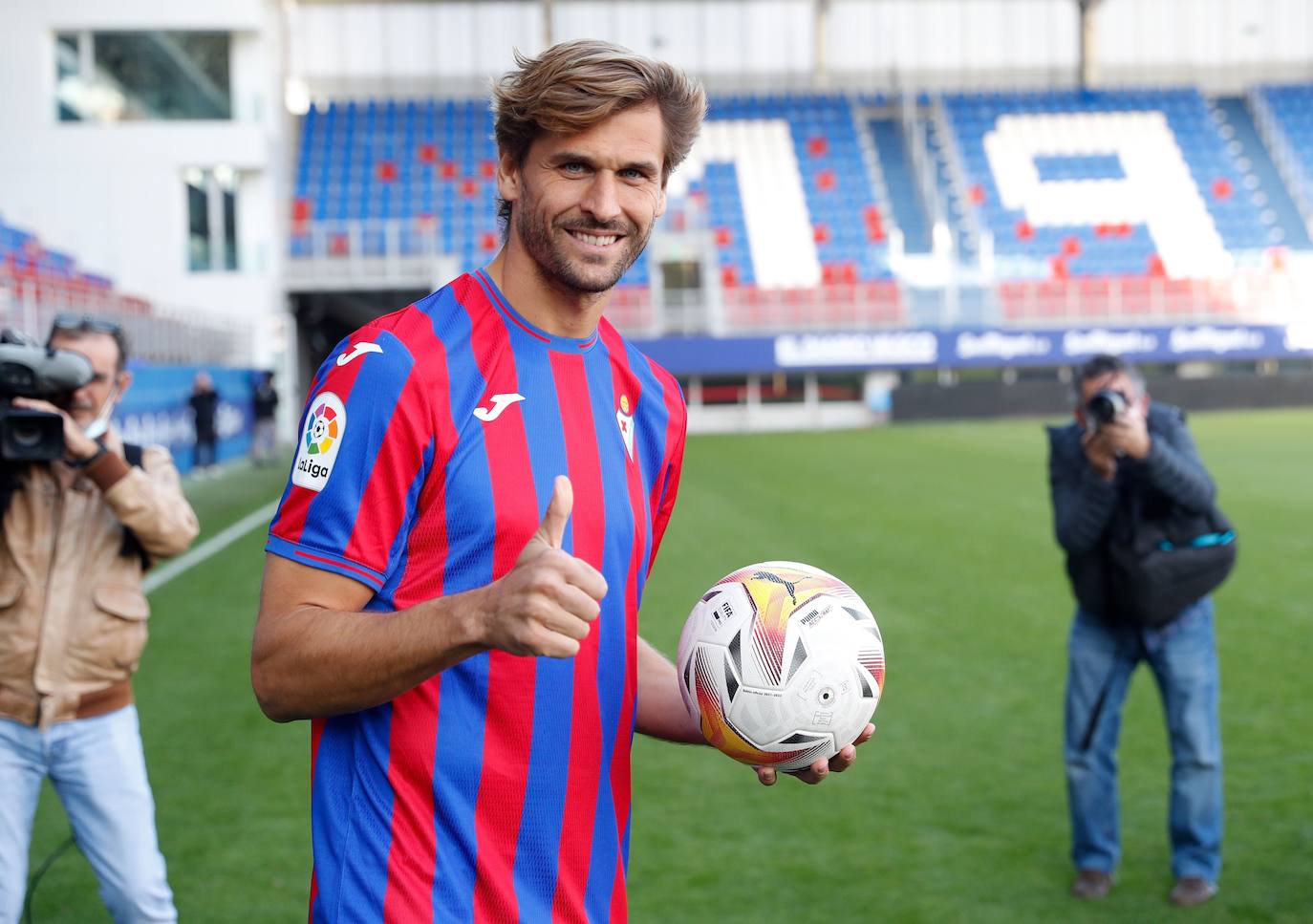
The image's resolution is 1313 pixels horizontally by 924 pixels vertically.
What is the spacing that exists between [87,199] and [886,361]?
17559 millimetres

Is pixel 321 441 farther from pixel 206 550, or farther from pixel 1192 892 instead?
pixel 206 550

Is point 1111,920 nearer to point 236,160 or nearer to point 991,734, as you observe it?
point 991,734

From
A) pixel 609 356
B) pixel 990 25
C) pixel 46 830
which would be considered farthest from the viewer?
pixel 990 25

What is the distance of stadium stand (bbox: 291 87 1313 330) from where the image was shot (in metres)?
31.9

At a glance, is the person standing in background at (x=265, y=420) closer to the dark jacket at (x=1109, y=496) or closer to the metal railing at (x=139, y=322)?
the metal railing at (x=139, y=322)

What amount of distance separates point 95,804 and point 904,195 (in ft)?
118

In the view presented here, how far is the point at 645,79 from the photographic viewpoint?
2232mm

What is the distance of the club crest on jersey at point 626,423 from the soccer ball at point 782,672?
1.12 feet

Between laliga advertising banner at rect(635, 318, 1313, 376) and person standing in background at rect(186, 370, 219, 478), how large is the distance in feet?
41.9

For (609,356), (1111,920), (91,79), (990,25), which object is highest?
(990,25)

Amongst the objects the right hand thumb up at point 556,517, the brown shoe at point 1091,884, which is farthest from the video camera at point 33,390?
the brown shoe at point 1091,884

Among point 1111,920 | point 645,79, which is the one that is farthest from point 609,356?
point 1111,920

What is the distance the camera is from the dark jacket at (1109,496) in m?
4.93

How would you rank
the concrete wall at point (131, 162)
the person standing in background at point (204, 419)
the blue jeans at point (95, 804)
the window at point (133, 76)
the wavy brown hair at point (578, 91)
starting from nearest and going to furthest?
the wavy brown hair at point (578, 91) < the blue jeans at point (95, 804) < the person standing in background at point (204, 419) < the concrete wall at point (131, 162) < the window at point (133, 76)
